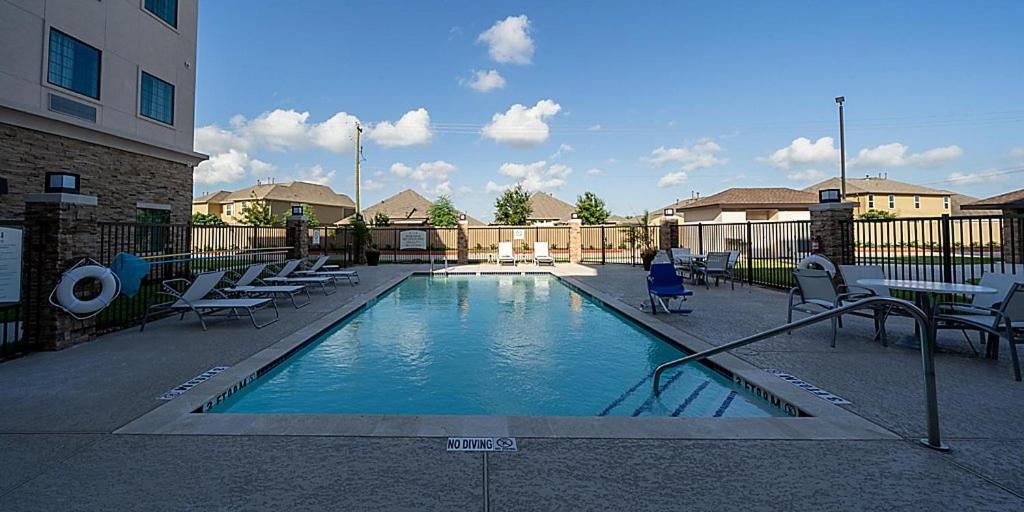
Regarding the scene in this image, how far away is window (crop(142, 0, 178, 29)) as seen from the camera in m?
13.0

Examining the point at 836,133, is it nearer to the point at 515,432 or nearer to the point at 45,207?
the point at 515,432

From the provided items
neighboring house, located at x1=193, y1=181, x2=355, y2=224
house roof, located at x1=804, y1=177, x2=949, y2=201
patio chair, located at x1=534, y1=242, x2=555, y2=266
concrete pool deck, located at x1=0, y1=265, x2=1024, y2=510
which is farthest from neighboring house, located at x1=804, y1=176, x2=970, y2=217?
neighboring house, located at x1=193, y1=181, x2=355, y2=224

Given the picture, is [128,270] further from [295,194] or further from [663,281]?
[295,194]

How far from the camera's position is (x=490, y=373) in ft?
17.3

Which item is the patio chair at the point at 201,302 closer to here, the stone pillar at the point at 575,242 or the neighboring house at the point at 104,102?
the neighboring house at the point at 104,102

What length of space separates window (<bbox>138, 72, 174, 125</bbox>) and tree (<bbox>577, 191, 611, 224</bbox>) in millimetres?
37733

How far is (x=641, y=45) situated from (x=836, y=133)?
12076 mm

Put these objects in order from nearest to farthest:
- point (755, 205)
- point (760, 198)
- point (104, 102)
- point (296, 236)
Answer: point (104, 102) < point (296, 236) < point (755, 205) < point (760, 198)

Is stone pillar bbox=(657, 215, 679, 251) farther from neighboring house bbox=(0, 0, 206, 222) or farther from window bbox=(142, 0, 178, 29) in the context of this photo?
window bbox=(142, 0, 178, 29)

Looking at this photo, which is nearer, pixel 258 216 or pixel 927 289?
pixel 927 289

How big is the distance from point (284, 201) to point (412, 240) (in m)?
31.0

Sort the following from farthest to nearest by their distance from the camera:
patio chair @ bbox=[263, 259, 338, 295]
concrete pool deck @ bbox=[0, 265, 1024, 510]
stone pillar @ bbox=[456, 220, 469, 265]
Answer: stone pillar @ bbox=[456, 220, 469, 265]
patio chair @ bbox=[263, 259, 338, 295]
concrete pool deck @ bbox=[0, 265, 1024, 510]

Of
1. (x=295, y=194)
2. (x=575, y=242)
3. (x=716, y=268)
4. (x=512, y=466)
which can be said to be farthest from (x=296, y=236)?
(x=295, y=194)

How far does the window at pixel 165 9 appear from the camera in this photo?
13.0 metres
